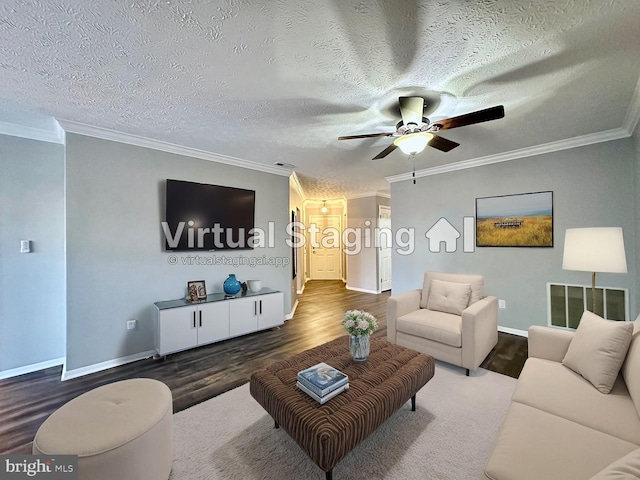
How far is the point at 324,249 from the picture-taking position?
8.59m

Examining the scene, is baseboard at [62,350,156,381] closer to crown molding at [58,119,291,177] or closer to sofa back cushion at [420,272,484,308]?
crown molding at [58,119,291,177]

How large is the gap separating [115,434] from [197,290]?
226 cm

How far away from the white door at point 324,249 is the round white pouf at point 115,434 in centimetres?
708

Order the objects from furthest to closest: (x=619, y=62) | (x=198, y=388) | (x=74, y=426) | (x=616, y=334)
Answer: (x=198, y=388) < (x=619, y=62) < (x=616, y=334) < (x=74, y=426)

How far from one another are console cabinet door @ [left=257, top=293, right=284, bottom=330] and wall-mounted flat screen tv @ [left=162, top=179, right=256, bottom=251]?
2.75 feet

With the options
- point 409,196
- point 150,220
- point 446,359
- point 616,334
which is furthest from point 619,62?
point 150,220

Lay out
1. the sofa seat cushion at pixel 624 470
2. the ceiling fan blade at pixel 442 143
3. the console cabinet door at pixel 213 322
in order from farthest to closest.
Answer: the console cabinet door at pixel 213 322
the ceiling fan blade at pixel 442 143
the sofa seat cushion at pixel 624 470

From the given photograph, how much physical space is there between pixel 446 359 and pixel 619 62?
263 cm

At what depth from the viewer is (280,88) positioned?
2021 mm

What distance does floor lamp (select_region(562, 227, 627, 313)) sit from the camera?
197cm

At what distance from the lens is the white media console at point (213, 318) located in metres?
2.91

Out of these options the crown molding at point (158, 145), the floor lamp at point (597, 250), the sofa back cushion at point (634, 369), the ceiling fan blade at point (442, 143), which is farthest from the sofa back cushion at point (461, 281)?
the crown molding at point (158, 145)

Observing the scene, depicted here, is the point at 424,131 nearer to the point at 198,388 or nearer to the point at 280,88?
the point at 280,88

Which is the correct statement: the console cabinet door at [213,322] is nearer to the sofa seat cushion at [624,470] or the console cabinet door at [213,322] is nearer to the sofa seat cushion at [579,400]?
the sofa seat cushion at [579,400]
